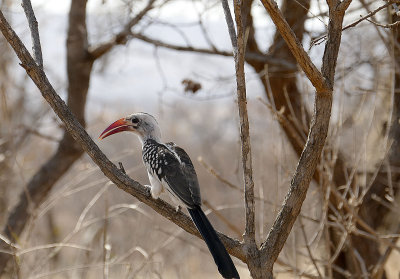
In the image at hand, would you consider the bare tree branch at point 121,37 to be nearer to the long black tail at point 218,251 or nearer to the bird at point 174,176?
the bird at point 174,176

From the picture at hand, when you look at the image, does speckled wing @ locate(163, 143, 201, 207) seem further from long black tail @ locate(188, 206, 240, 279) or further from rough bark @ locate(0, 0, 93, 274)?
rough bark @ locate(0, 0, 93, 274)

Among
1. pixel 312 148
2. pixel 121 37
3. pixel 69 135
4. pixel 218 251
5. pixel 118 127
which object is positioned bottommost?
pixel 218 251

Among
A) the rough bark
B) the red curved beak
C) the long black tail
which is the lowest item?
the long black tail

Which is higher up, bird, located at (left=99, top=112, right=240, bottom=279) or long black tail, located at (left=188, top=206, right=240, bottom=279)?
bird, located at (left=99, top=112, right=240, bottom=279)

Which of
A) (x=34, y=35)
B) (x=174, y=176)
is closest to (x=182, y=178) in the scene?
Answer: (x=174, y=176)

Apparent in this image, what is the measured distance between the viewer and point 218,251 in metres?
1.97

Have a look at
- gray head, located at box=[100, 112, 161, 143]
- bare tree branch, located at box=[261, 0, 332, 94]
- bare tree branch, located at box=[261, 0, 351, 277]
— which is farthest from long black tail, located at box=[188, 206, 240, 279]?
gray head, located at box=[100, 112, 161, 143]

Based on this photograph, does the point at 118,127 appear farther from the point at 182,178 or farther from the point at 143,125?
the point at 182,178

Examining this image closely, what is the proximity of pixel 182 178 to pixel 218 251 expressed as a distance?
0.58m

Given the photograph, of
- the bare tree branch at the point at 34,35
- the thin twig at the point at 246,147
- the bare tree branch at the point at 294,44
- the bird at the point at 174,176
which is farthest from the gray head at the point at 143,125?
the bare tree branch at the point at 294,44

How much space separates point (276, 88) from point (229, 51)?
455mm

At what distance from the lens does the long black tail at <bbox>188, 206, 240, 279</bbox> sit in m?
1.93

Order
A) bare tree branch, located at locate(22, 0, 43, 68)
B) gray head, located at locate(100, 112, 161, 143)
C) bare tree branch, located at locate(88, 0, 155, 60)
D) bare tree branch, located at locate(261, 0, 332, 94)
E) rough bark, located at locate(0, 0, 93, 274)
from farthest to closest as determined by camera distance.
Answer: rough bark, located at locate(0, 0, 93, 274) → bare tree branch, located at locate(88, 0, 155, 60) → gray head, located at locate(100, 112, 161, 143) → bare tree branch, located at locate(22, 0, 43, 68) → bare tree branch, located at locate(261, 0, 332, 94)

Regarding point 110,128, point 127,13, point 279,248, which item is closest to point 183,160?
point 110,128
